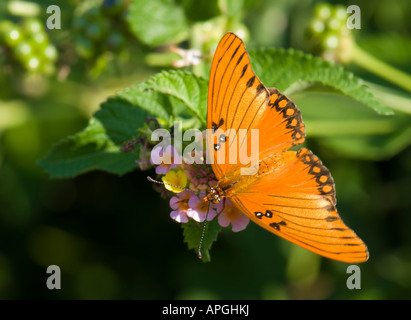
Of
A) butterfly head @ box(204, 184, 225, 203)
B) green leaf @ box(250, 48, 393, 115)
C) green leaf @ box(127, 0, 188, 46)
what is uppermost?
green leaf @ box(127, 0, 188, 46)

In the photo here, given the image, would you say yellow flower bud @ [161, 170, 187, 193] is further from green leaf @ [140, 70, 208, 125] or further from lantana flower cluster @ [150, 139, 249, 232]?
green leaf @ [140, 70, 208, 125]

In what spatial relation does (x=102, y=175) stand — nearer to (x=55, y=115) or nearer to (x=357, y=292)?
(x=55, y=115)

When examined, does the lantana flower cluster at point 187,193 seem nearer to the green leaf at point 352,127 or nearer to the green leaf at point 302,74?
the green leaf at point 302,74

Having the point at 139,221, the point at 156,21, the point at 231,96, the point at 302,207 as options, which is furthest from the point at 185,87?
the point at 139,221

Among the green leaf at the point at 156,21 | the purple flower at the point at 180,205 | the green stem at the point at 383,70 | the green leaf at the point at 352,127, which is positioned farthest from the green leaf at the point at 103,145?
the green stem at the point at 383,70

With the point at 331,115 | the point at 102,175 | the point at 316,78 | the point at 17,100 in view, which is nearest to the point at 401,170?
the point at 331,115

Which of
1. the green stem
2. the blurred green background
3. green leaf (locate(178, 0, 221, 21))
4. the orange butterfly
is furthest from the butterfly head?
the blurred green background

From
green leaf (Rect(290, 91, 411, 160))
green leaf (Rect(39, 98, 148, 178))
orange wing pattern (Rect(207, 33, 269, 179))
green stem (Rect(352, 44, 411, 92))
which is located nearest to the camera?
orange wing pattern (Rect(207, 33, 269, 179))
